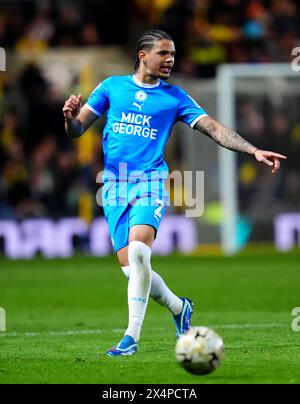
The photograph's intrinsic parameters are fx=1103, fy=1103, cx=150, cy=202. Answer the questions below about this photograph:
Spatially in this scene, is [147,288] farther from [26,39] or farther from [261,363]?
[26,39]

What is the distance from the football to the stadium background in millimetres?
3406

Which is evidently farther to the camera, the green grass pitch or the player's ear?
the player's ear

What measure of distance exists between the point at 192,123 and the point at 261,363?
6.94 feet

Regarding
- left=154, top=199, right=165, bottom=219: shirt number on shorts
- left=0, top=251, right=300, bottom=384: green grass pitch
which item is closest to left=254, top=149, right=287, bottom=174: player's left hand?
left=154, top=199, right=165, bottom=219: shirt number on shorts

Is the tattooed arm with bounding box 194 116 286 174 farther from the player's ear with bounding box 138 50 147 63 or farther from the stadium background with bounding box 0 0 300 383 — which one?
the stadium background with bounding box 0 0 300 383

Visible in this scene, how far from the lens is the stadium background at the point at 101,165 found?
14.0 m

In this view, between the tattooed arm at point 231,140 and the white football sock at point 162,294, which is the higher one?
the tattooed arm at point 231,140

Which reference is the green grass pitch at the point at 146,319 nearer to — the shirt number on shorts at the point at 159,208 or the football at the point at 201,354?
the football at the point at 201,354

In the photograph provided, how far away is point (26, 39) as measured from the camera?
25062 millimetres

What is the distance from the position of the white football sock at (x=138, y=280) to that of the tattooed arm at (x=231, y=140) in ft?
3.39

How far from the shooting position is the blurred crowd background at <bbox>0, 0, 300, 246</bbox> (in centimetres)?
2153

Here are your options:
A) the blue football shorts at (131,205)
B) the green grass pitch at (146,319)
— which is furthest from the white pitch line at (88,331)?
the blue football shorts at (131,205)

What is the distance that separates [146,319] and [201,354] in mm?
4823
